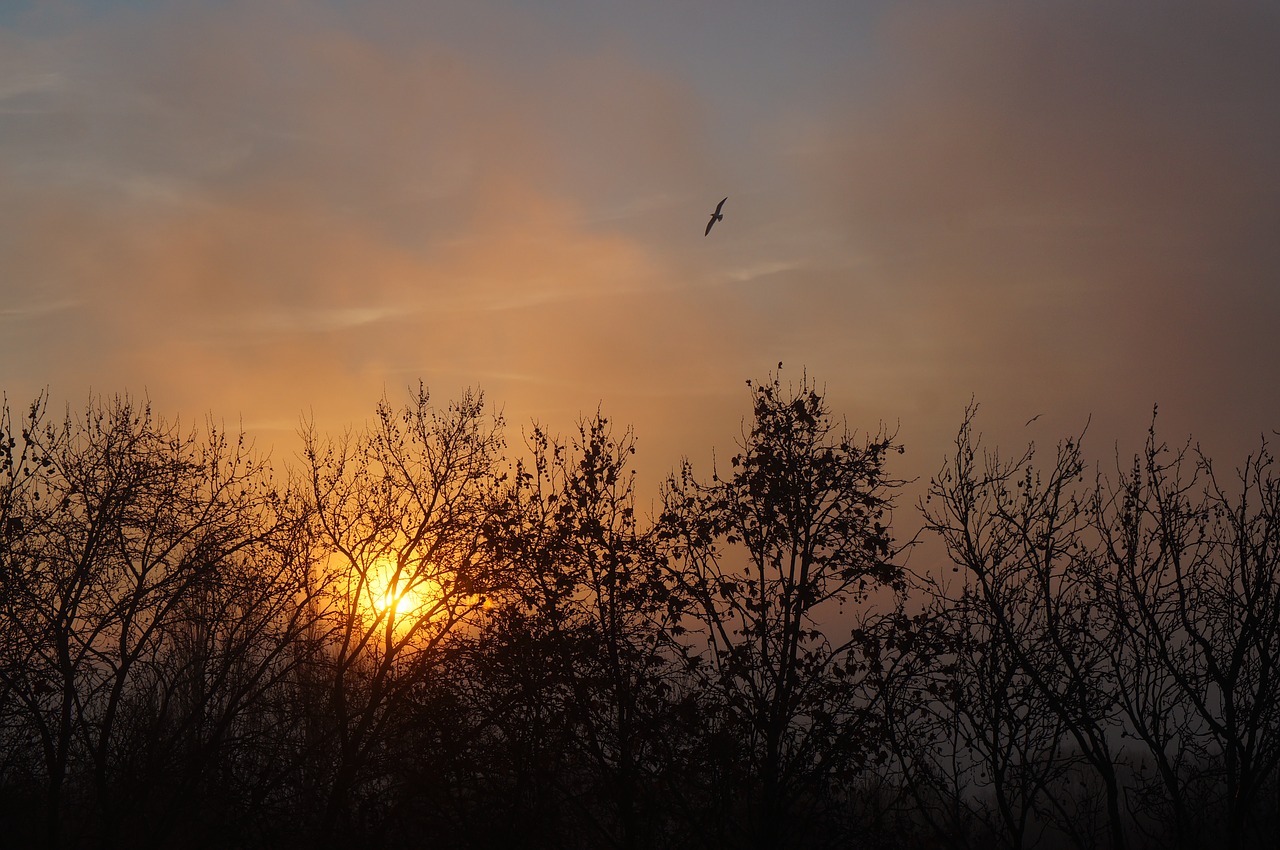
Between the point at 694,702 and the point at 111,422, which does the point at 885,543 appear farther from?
the point at 111,422

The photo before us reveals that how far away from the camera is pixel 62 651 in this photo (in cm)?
2289

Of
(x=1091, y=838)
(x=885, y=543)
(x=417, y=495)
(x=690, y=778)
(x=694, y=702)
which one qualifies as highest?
(x=417, y=495)

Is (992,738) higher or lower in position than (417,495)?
lower

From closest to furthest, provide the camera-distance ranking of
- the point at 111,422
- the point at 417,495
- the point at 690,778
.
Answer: the point at 690,778
the point at 111,422
the point at 417,495

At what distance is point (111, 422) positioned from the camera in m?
25.4

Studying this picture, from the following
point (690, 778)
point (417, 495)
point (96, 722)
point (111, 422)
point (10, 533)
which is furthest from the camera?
point (417, 495)

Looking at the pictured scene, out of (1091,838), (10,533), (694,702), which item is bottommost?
(1091,838)

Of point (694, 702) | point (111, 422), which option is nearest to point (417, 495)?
point (111, 422)

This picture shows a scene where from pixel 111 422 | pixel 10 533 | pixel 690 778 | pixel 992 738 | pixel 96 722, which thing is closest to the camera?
pixel 690 778

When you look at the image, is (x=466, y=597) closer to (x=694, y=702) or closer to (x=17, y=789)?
(x=694, y=702)

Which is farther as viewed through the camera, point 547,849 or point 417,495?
point 417,495

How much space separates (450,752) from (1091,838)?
1205 cm

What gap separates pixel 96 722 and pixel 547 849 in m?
10.8

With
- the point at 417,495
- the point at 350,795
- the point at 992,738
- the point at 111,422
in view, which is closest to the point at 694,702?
the point at 992,738
